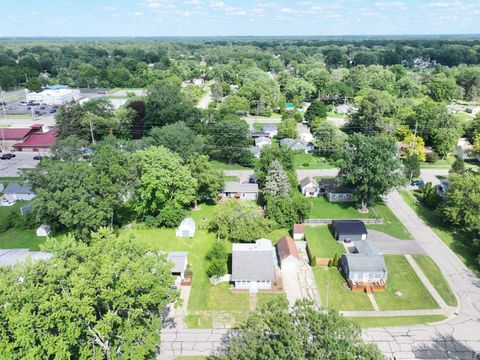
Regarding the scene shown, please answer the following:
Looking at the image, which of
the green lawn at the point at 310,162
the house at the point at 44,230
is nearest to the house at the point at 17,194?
the house at the point at 44,230

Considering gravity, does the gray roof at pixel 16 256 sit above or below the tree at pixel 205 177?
below

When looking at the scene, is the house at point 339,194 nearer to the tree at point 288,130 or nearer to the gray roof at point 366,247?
the gray roof at point 366,247

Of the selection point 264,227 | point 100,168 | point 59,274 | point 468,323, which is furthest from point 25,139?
point 468,323

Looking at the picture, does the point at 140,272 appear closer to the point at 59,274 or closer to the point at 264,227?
the point at 59,274

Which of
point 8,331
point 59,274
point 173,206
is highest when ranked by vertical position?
point 59,274

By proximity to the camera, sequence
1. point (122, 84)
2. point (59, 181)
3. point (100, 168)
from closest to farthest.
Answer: point (59, 181) < point (100, 168) < point (122, 84)

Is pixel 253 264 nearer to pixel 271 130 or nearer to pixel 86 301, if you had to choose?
pixel 86 301

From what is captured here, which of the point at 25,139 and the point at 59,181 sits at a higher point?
the point at 59,181

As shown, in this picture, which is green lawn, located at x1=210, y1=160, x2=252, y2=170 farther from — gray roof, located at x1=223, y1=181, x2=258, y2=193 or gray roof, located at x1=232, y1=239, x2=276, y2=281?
gray roof, located at x1=232, y1=239, x2=276, y2=281
